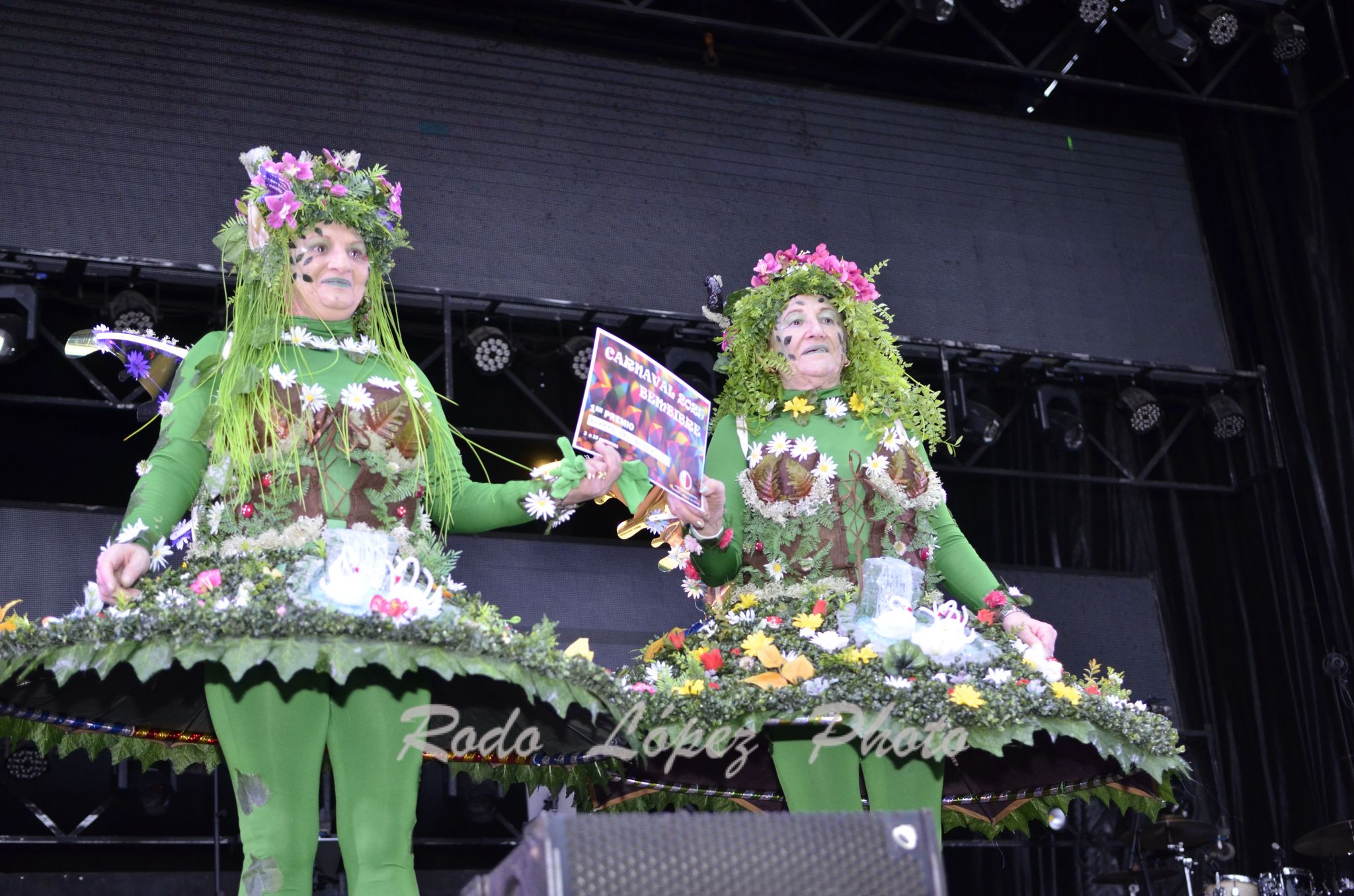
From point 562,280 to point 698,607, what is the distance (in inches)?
61.4

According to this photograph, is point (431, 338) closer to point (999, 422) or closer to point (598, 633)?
point (598, 633)

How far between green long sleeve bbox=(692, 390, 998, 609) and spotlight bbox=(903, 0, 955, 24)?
297cm

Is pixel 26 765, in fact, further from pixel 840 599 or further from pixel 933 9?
pixel 933 9

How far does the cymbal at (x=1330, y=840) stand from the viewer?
5.85 m

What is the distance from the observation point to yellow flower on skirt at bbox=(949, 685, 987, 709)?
3189 millimetres

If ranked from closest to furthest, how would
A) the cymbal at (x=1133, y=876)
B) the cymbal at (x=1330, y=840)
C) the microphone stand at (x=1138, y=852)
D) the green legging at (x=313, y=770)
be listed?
1. the green legging at (x=313, y=770)
2. the microphone stand at (x=1138, y=852)
3. the cymbal at (x=1330, y=840)
4. the cymbal at (x=1133, y=876)

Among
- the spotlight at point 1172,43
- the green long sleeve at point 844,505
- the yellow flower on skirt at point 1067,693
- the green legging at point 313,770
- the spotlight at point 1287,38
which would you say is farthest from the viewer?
the spotlight at point 1287,38

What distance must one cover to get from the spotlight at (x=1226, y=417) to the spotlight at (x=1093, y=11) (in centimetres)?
185

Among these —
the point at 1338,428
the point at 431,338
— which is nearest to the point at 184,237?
the point at 431,338

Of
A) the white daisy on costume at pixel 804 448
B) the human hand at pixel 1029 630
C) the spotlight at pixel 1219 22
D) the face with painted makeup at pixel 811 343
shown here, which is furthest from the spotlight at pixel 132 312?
the spotlight at pixel 1219 22

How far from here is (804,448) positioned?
3869 millimetres

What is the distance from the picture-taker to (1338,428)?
6707mm

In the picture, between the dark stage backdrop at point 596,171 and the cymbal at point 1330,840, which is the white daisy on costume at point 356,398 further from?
the cymbal at point 1330,840

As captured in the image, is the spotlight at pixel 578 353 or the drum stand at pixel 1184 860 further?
the spotlight at pixel 578 353
